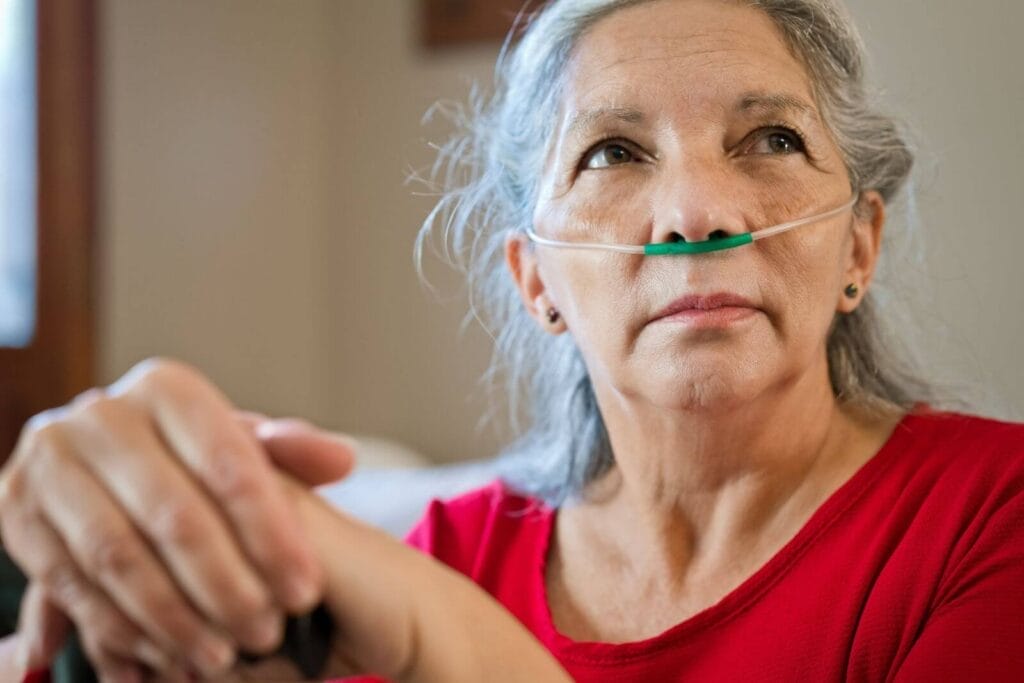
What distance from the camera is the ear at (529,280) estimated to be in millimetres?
1325

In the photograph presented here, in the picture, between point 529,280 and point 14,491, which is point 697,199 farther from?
point 14,491

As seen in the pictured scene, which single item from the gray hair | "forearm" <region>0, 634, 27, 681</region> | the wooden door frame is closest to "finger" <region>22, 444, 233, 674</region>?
"forearm" <region>0, 634, 27, 681</region>

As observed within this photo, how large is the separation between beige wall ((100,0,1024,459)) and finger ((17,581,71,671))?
7.39 ft

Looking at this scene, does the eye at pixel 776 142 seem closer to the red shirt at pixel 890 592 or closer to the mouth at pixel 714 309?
the mouth at pixel 714 309

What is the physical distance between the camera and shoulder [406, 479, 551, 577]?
1.35 m

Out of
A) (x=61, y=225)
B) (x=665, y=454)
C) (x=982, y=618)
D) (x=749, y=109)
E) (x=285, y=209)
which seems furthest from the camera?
(x=285, y=209)

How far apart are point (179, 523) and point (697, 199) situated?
624 millimetres

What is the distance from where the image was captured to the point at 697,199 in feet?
3.49

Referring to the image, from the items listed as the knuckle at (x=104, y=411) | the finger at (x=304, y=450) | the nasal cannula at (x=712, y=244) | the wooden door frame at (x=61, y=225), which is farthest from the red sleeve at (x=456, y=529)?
the wooden door frame at (x=61, y=225)

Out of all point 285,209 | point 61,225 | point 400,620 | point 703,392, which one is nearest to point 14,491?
point 400,620

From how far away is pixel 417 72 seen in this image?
3.24m

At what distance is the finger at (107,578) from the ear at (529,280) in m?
0.73

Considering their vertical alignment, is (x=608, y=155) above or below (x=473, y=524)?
above

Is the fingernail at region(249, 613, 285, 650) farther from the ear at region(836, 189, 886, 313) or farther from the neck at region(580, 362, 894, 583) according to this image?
the ear at region(836, 189, 886, 313)
